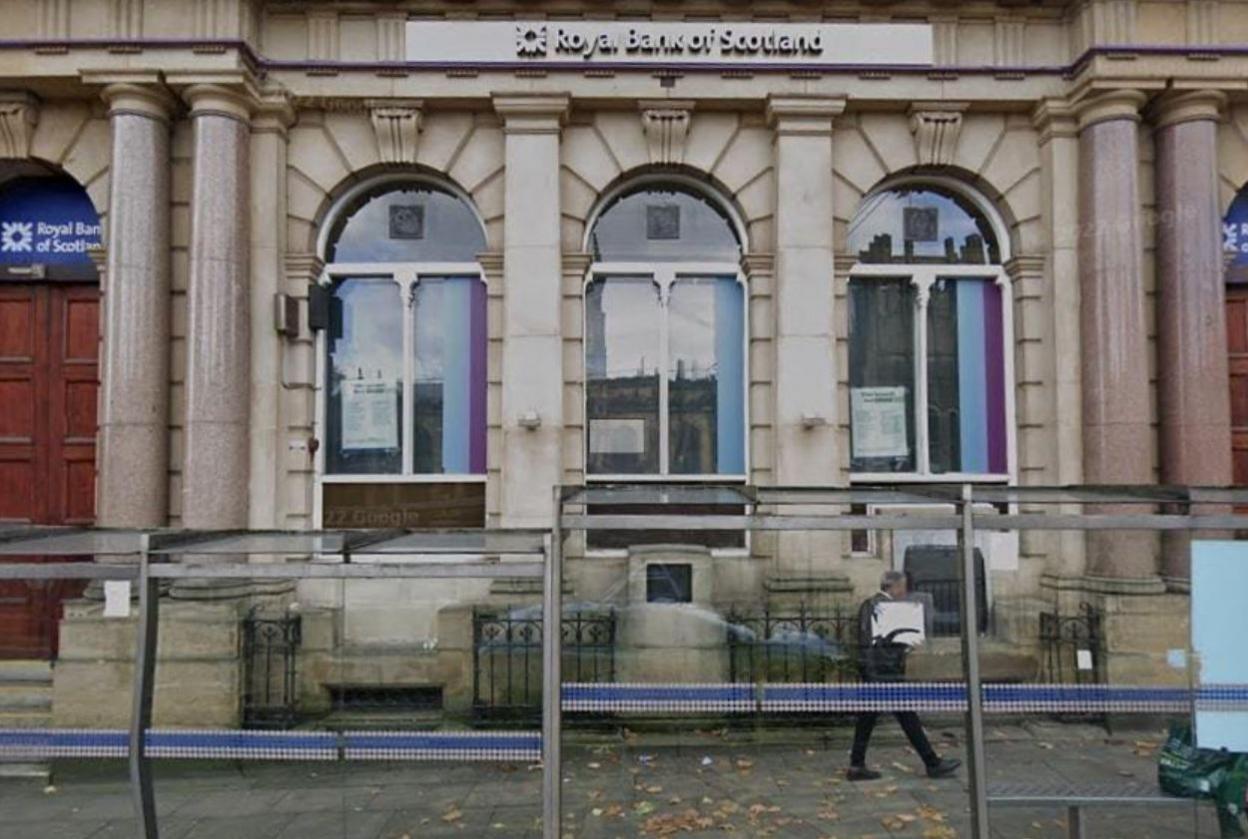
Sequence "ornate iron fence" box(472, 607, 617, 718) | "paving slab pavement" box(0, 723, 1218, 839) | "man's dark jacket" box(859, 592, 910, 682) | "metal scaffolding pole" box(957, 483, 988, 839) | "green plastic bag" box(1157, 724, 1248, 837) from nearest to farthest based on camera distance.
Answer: "metal scaffolding pole" box(957, 483, 988, 839), "green plastic bag" box(1157, 724, 1248, 837), "paving slab pavement" box(0, 723, 1218, 839), "man's dark jacket" box(859, 592, 910, 682), "ornate iron fence" box(472, 607, 617, 718)

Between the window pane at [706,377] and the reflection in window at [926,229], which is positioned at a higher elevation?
the reflection in window at [926,229]

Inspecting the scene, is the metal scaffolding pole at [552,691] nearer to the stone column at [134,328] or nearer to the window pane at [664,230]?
the window pane at [664,230]

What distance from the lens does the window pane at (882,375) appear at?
10.3 metres

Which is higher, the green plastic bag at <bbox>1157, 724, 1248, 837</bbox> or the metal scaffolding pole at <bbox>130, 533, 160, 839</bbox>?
the metal scaffolding pole at <bbox>130, 533, 160, 839</bbox>

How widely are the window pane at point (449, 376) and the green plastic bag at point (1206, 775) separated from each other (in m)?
6.90

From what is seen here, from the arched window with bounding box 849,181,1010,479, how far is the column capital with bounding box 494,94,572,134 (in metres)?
3.61

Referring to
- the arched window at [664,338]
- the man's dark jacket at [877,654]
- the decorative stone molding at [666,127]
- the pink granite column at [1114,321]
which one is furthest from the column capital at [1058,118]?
the man's dark jacket at [877,654]

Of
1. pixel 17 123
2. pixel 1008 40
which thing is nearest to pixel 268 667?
pixel 17 123

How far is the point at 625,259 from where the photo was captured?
33.9 ft

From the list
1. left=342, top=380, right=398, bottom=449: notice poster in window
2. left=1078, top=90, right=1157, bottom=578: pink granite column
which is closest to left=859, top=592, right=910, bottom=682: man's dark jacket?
left=1078, top=90, right=1157, bottom=578: pink granite column

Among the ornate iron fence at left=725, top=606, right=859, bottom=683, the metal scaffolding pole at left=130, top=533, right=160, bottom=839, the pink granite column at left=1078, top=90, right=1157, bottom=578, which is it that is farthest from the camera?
the pink granite column at left=1078, top=90, right=1157, bottom=578

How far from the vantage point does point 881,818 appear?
659 centimetres

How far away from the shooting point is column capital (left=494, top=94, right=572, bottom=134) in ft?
31.8

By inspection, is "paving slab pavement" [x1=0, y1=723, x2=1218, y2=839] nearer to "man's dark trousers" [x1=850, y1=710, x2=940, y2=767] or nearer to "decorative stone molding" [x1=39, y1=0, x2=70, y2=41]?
"man's dark trousers" [x1=850, y1=710, x2=940, y2=767]
